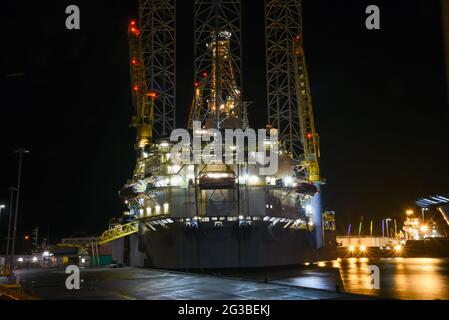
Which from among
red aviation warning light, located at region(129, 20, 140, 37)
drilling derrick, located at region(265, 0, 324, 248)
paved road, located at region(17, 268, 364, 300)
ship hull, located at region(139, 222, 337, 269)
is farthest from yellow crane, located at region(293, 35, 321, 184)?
paved road, located at region(17, 268, 364, 300)

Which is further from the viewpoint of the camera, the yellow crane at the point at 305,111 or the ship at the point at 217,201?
the yellow crane at the point at 305,111

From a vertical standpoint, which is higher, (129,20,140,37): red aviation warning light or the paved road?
(129,20,140,37): red aviation warning light

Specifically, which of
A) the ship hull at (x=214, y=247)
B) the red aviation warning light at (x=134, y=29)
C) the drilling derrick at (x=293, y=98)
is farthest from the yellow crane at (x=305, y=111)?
the red aviation warning light at (x=134, y=29)

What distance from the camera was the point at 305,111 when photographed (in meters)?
84.0

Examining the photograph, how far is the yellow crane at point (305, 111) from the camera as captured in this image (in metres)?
82.8

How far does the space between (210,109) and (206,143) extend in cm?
1102

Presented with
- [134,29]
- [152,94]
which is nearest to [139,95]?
[152,94]

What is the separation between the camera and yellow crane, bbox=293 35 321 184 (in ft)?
271

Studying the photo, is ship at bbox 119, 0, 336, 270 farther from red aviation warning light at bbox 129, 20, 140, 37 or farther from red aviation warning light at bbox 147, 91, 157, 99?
red aviation warning light at bbox 129, 20, 140, 37

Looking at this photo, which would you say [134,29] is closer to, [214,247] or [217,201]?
[217,201]

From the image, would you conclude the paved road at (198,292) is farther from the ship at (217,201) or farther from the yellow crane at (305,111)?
the yellow crane at (305,111)

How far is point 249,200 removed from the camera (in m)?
56.0
